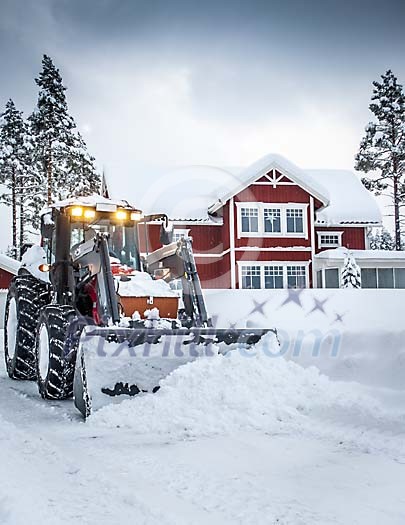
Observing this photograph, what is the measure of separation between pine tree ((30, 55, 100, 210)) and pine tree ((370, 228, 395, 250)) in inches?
1474

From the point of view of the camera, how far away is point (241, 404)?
225 inches

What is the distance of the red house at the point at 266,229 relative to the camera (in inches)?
1056

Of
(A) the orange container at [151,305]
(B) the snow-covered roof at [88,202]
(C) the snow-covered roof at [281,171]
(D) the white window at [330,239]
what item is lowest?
(A) the orange container at [151,305]

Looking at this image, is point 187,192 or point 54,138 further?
point 54,138

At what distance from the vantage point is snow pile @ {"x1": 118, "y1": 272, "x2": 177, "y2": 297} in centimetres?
701

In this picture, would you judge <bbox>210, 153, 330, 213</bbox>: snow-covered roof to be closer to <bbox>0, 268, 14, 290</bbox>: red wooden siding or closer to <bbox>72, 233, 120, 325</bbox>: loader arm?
<bbox>0, 268, 14, 290</bbox>: red wooden siding

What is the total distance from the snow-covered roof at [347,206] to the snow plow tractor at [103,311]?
833 inches

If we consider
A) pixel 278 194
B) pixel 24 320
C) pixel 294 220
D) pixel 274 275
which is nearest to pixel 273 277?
pixel 274 275

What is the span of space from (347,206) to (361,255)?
2.94m

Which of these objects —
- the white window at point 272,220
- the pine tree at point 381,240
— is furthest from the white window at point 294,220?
the pine tree at point 381,240

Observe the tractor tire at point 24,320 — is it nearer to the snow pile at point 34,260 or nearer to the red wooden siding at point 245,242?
the snow pile at point 34,260

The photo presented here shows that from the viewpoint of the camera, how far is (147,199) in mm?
28578

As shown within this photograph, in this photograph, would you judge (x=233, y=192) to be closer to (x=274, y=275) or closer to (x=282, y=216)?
(x=282, y=216)

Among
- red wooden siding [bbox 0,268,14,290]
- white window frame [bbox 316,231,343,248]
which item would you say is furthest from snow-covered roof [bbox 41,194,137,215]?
white window frame [bbox 316,231,343,248]
